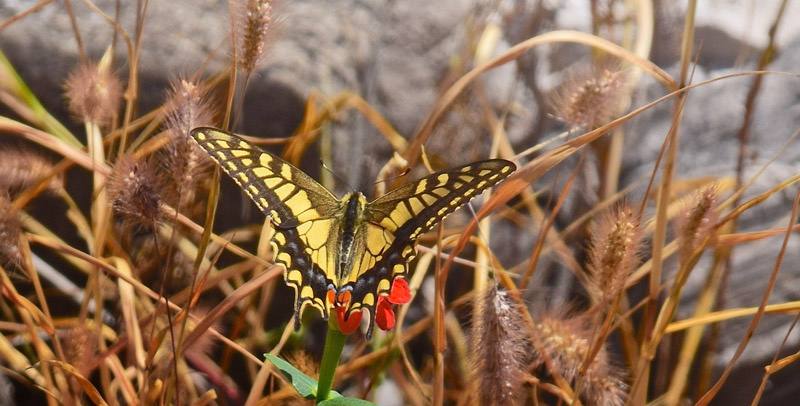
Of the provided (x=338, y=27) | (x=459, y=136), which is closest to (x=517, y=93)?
(x=459, y=136)

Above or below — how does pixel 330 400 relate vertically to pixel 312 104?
below

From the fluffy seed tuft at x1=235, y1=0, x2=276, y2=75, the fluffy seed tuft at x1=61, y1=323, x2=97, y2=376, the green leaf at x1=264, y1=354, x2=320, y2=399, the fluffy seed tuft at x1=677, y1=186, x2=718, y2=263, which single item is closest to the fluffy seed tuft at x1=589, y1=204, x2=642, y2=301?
the fluffy seed tuft at x1=677, y1=186, x2=718, y2=263

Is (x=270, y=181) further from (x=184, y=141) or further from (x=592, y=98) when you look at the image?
(x=592, y=98)

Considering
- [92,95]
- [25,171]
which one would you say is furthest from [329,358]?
[25,171]

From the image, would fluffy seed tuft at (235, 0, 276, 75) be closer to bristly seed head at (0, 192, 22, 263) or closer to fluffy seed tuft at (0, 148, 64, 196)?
bristly seed head at (0, 192, 22, 263)

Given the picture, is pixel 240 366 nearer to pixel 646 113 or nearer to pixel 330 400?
pixel 330 400

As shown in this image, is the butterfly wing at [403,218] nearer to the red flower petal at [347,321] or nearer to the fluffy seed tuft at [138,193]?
the red flower petal at [347,321]
